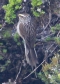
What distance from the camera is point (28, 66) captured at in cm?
584

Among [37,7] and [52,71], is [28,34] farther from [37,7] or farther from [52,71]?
[52,71]

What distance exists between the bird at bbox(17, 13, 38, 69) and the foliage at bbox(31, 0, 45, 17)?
0.13 metres

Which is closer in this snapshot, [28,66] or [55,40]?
[55,40]

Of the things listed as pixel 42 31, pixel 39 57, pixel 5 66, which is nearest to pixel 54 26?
pixel 42 31

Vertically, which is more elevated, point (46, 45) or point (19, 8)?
point (19, 8)

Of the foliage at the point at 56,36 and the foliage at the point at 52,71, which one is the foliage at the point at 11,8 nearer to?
the foliage at the point at 56,36

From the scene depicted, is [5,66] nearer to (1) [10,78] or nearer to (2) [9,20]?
(1) [10,78]

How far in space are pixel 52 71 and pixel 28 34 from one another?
76 centimetres

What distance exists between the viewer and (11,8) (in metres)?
5.30

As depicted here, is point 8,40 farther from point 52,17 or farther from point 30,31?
point 52,17

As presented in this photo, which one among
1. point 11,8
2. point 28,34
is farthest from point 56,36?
point 11,8

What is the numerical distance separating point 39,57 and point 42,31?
1.61 ft

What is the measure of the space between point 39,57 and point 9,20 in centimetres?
91

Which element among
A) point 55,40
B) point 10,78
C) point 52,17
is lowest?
point 10,78
